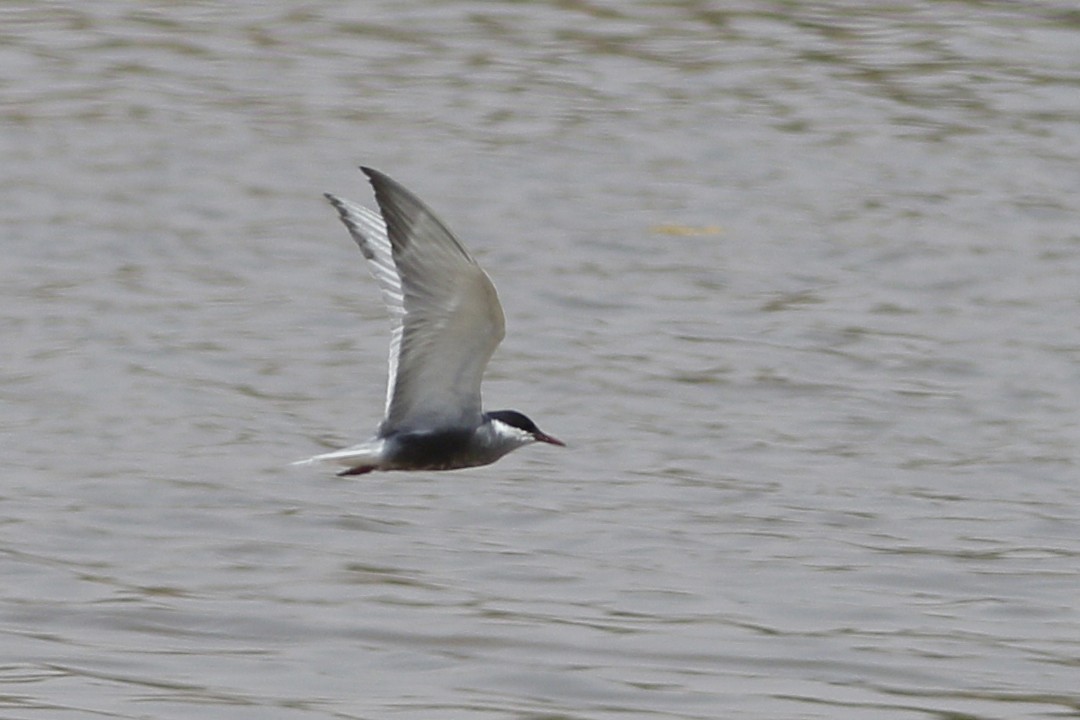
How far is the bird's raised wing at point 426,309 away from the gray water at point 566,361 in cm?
94

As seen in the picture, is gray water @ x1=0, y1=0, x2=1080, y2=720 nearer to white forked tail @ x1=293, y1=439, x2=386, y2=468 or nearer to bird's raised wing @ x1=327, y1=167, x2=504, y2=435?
white forked tail @ x1=293, y1=439, x2=386, y2=468

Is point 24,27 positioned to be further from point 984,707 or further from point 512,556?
point 984,707

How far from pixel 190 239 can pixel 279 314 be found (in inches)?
46.4

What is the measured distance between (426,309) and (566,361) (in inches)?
177

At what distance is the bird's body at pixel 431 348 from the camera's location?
727 centimetres

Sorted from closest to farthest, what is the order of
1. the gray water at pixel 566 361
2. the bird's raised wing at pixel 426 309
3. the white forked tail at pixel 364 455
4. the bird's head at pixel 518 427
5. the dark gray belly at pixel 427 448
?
the bird's raised wing at pixel 426 309 → the white forked tail at pixel 364 455 → the dark gray belly at pixel 427 448 → the bird's head at pixel 518 427 → the gray water at pixel 566 361

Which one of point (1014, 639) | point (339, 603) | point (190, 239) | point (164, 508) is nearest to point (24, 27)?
point (190, 239)

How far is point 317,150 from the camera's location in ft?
49.1

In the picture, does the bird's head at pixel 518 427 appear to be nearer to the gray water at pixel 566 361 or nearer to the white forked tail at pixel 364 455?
the white forked tail at pixel 364 455

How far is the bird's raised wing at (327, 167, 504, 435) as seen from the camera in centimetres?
717

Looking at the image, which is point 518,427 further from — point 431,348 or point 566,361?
point 566,361

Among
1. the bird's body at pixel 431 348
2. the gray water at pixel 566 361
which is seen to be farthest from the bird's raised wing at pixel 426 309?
the gray water at pixel 566 361

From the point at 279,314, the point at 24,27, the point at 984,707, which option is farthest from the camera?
the point at 24,27

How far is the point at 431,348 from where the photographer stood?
7551mm
